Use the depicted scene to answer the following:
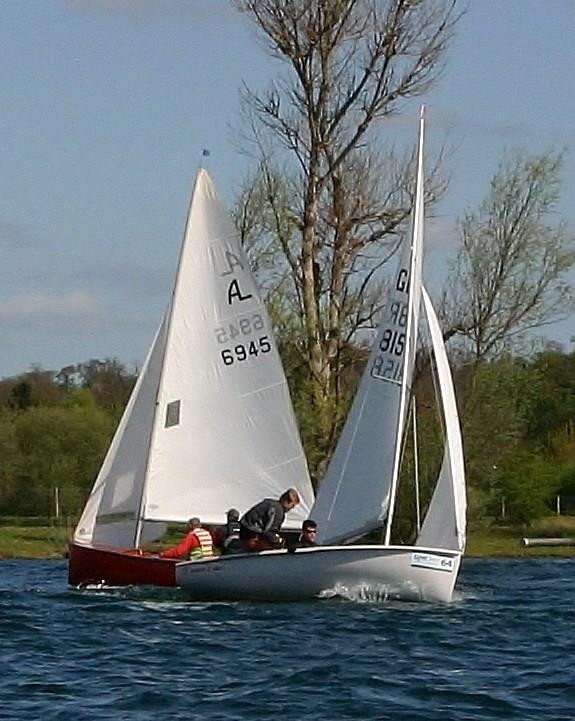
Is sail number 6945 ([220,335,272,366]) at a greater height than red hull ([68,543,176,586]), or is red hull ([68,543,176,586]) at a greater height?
sail number 6945 ([220,335,272,366])

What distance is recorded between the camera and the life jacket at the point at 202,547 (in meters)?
24.2

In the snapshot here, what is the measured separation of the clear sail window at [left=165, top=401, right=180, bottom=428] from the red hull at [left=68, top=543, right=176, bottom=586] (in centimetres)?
188

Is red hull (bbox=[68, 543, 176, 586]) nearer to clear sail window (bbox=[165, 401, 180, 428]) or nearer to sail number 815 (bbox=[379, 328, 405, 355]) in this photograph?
clear sail window (bbox=[165, 401, 180, 428])

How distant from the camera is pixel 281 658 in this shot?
1797 cm

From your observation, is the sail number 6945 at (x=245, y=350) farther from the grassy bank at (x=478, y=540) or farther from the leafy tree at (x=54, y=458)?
the leafy tree at (x=54, y=458)

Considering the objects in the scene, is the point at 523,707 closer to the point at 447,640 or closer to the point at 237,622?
the point at 447,640

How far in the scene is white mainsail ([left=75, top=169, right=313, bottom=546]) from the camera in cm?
2623

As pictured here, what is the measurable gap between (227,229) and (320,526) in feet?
14.6

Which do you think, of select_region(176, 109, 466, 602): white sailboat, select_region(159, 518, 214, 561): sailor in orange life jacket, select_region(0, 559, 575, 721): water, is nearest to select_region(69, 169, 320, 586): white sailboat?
select_region(176, 109, 466, 602): white sailboat

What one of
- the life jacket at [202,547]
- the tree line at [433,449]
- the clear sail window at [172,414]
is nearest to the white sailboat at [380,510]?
the life jacket at [202,547]

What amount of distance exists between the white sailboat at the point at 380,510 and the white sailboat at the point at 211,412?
5.33 ft

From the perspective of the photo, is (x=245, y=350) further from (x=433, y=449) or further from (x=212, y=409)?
(x=433, y=449)

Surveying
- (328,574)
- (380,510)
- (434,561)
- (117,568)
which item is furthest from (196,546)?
(434,561)

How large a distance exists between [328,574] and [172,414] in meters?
4.23
